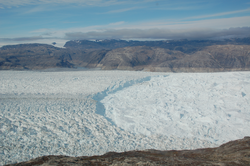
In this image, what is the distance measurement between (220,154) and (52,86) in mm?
18726

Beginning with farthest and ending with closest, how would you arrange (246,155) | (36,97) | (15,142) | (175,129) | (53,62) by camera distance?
(53,62)
(36,97)
(175,129)
(15,142)
(246,155)

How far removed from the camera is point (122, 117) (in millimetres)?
13469

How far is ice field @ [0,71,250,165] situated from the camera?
9.91m

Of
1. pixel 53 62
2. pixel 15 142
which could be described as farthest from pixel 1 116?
pixel 53 62

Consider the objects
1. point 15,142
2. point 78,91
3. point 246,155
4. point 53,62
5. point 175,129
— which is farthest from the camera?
point 53,62

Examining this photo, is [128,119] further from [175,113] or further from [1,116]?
[1,116]

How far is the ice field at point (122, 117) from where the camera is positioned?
32.5ft

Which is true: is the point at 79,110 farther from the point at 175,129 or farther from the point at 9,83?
the point at 9,83

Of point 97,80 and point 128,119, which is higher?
point 97,80

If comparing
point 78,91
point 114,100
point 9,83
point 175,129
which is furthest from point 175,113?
point 9,83

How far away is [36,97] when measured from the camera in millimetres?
16734

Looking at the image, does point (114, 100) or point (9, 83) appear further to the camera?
point (9, 83)

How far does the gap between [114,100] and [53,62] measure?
113214 mm

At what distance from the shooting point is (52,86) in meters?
20.8
